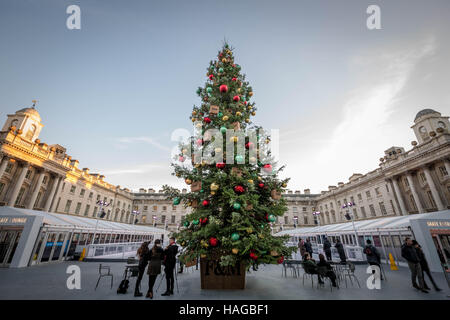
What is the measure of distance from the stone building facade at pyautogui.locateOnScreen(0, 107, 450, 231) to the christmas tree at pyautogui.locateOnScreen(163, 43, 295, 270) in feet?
→ 34.2

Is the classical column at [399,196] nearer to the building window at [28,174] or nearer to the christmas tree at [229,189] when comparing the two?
the christmas tree at [229,189]

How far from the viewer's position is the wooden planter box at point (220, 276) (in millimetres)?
6070

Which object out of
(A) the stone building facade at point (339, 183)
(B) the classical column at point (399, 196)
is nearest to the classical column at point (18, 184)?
(A) the stone building facade at point (339, 183)

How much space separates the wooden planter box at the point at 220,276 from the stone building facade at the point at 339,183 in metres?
10.2

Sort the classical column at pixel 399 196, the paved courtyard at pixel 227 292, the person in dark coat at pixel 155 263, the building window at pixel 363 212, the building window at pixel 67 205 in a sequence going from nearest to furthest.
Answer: the paved courtyard at pixel 227 292
the person in dark coat at pixel 155 263
the classical column at pixel 399 196
the building window at pixel 67 205
the building window at pixel 363 212

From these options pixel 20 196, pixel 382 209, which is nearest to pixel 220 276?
pixel 20 196

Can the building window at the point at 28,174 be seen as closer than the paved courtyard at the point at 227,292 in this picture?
No

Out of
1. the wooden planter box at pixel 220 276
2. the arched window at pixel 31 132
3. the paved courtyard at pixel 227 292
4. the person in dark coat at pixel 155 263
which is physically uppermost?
the arched window at pixel 31 132

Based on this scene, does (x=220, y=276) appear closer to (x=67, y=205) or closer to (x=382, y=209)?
(x=382, y=209)
